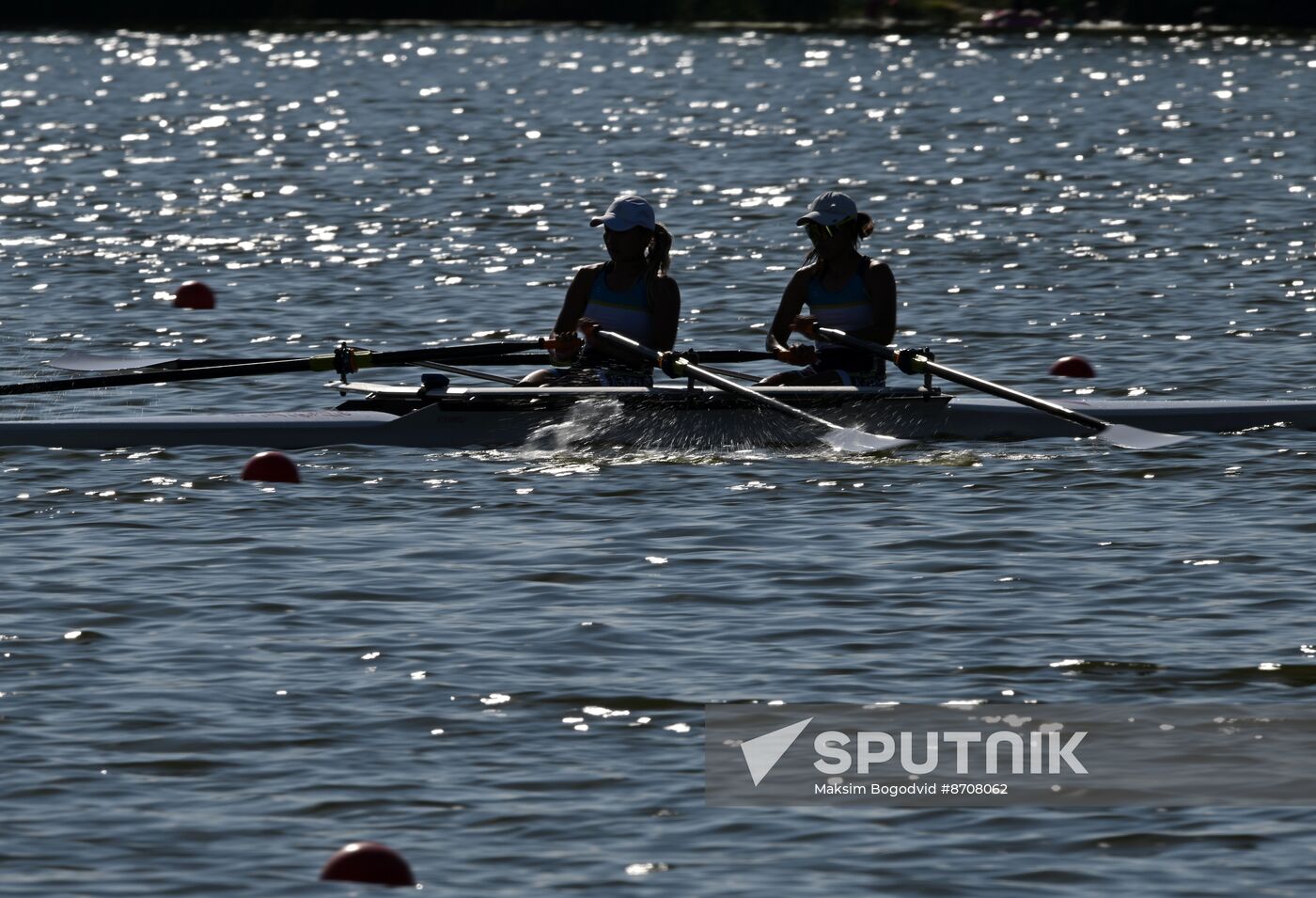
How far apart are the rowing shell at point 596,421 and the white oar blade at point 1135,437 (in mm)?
287

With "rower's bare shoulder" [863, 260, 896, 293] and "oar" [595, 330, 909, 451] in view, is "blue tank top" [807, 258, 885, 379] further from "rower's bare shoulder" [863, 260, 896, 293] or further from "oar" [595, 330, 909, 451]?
"oar" [595, 330, 909, 451]

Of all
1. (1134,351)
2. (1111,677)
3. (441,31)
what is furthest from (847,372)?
(441,31)

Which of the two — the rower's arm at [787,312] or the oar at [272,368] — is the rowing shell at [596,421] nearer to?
the oar at [272,368]

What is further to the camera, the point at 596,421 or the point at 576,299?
the point at 576,299

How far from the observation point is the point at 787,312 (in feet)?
47.2

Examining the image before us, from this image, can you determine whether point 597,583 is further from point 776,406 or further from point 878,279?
point 878,279

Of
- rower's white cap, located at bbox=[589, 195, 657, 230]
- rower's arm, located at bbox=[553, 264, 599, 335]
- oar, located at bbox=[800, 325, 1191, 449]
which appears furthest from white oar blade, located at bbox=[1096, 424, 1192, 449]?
rower's arm, located at bbox=[553, 264, 599, 335]

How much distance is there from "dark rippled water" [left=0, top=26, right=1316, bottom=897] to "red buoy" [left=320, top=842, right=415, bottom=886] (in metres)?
0.14

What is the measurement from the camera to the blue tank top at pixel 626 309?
46.6ft

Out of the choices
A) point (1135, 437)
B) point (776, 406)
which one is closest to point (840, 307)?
point (776, 406)

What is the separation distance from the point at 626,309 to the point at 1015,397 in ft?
7.79

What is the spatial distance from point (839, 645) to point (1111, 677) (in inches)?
45.0

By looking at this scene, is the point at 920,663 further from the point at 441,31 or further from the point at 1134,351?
the point at 441,31

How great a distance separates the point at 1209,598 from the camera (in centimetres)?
1059
